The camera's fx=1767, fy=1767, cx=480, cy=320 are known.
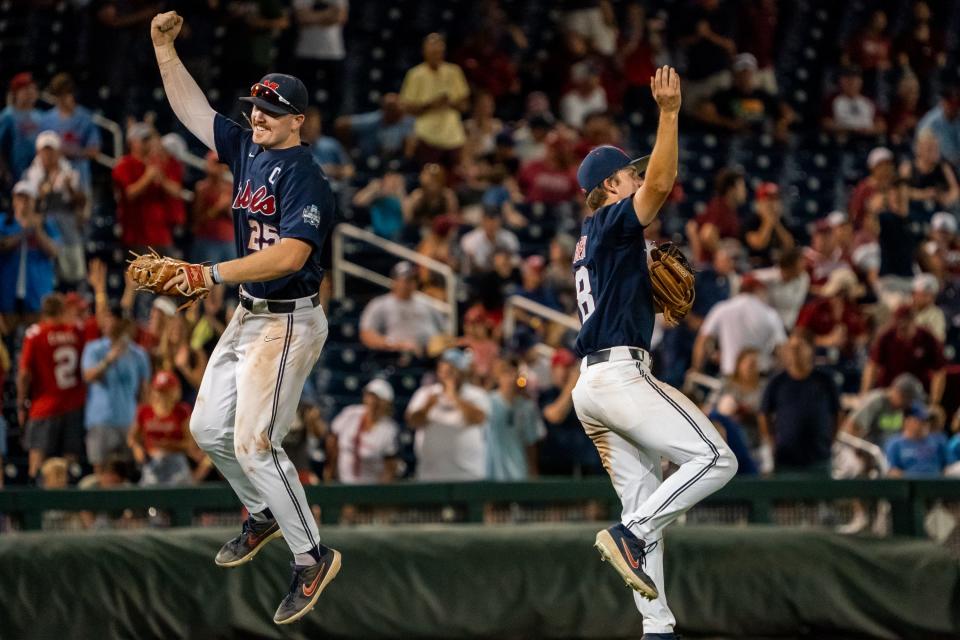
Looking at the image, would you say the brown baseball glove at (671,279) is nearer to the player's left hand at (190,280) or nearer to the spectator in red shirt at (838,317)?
the player's left hand at (190,280)

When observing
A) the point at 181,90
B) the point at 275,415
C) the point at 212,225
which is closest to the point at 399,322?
the point at 212,225

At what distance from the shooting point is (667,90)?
22.8ft

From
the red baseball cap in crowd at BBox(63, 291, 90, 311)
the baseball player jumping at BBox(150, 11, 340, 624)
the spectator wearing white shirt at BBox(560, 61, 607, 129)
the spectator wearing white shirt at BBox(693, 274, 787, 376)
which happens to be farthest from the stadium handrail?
the spectator wearing white shirt at BBox(560, 61, 607, 129)

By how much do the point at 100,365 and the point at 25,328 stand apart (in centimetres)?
138

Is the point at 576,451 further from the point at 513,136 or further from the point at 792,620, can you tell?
the point at 513,136

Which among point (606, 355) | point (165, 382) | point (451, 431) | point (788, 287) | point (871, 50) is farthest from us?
point (871, 50)

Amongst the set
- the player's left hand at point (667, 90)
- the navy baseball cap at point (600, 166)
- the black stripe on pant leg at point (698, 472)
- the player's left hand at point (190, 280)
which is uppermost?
the player's left hand at point (667, 90)

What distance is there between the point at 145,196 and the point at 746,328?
191 inches

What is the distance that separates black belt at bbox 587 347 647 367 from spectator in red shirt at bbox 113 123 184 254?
7024 mm

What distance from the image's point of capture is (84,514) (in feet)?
35.2

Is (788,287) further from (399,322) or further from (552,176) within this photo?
(399,322)

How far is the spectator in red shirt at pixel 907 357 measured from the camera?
559 inches

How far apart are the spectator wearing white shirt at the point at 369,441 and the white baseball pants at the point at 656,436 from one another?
5.20 metres

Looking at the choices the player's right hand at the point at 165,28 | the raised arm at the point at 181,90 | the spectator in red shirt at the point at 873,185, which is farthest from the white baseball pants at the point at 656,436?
the spectator in red shirt at the point at 873,185
